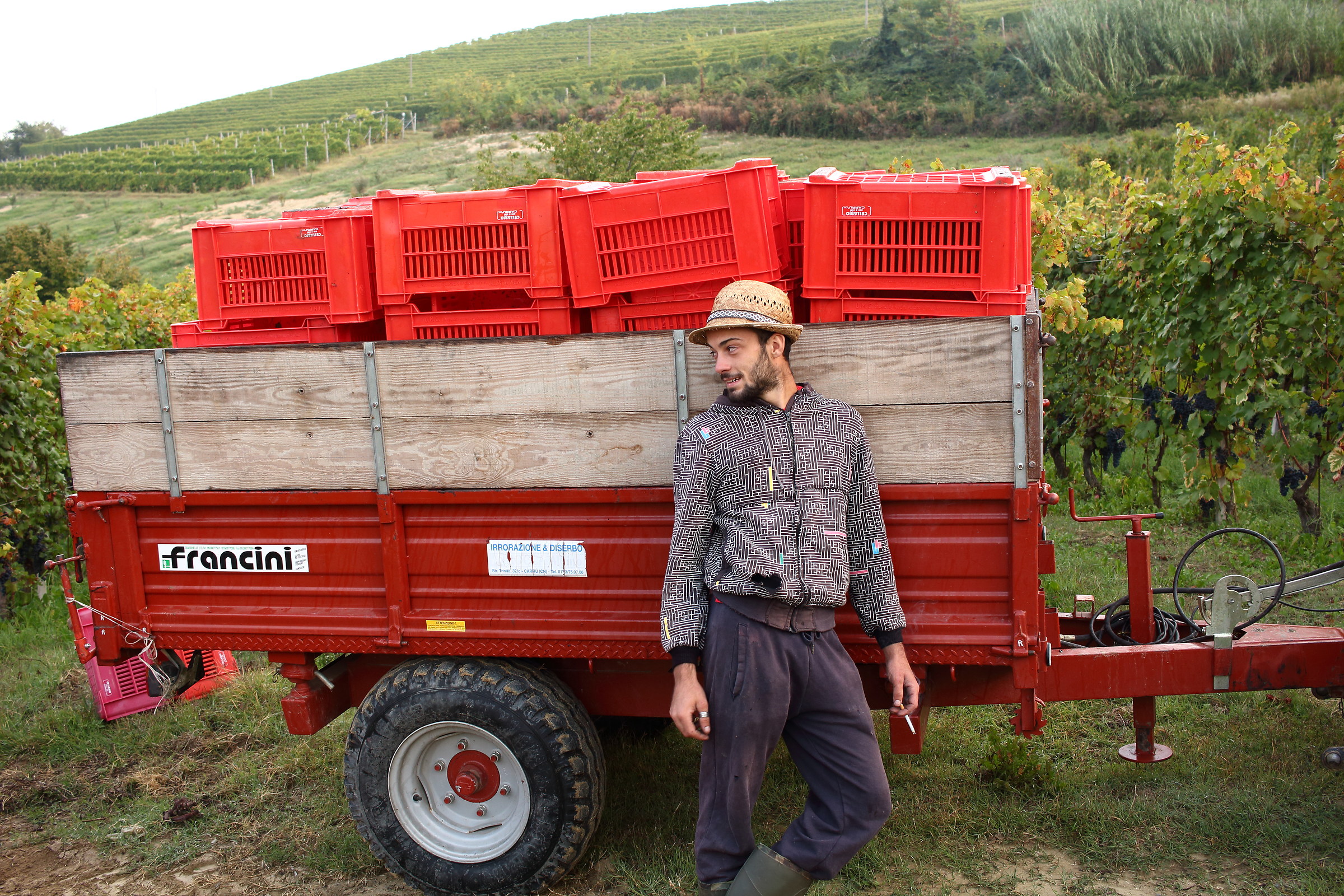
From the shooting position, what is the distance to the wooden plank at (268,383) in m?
3.34

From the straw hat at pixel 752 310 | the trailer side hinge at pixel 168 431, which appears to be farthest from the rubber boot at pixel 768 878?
the trailer side hinge at pixel 168 431

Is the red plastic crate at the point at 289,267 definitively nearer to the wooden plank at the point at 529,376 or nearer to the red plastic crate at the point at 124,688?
the wooden plank at the point at 529,376

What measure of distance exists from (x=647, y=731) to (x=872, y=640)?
1.90m

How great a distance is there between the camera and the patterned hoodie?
276cm

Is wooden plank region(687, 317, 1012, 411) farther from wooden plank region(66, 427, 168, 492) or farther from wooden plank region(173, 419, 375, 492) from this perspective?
wooden plank region(66, 427, 168, 492)

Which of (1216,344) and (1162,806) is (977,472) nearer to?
(1162,806)

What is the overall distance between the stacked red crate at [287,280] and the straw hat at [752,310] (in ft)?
4.64

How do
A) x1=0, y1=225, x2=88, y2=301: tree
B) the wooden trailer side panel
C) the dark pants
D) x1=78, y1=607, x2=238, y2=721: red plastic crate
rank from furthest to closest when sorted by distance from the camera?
1. x1=0, y1=225, x2=88, y2=301: tree
2. x1=78, y1=607, x2=238, y2=721: red plastic crate
3. the wooden trailer side panel
4. the dark pants

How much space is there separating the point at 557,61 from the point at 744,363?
8792 cm

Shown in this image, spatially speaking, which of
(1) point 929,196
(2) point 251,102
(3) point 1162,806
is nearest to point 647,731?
(3) point 1162,806

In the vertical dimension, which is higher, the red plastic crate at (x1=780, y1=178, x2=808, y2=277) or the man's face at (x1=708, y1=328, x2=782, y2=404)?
the red plastic crate at (x1=780, y1=178, x2=808, y2=277)

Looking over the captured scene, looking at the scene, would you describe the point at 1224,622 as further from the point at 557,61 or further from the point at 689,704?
the point at 557,61

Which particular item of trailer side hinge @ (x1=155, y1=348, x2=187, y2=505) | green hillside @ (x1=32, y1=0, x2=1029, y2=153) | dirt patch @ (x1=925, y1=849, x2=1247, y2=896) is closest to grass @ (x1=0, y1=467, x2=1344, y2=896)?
dirt patch @ (x1=925, y1=849, x2=1247, y2=896)

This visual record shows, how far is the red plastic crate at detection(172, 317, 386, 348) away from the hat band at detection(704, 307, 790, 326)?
58.0 inches
